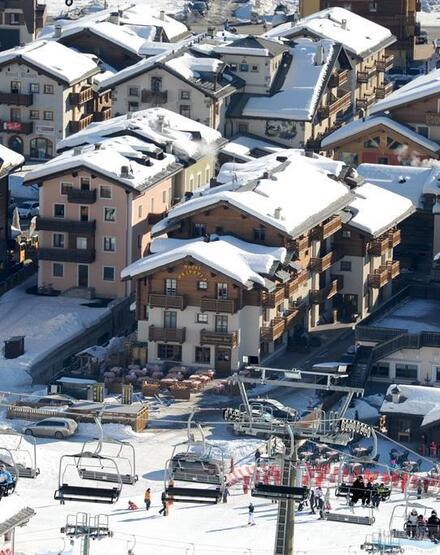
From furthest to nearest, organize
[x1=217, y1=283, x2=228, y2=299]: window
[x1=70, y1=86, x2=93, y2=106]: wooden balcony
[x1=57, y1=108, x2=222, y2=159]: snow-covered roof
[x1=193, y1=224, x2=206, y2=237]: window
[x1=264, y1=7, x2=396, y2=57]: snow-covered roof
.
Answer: [x1=264, y1=7, x2=396, y2=57]: snow-covered roof
[x1=70, y1=86, x2=93, y2=106]: wooden balcony
[x1=57, y1=108, x2=222, y2=159]: snow-covered roof
[x1=193, y1=224, x2=206, y2=237]: window
[x1=217, y1=283, x2=228, y2=299]: window

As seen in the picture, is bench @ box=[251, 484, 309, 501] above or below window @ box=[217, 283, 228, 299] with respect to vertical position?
above

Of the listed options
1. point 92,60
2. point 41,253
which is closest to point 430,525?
point 41,253

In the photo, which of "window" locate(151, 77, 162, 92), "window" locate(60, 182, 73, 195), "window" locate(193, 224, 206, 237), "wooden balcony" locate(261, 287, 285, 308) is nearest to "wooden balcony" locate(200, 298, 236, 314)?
"wooden balcony" locate(261, 287, 285, 308)

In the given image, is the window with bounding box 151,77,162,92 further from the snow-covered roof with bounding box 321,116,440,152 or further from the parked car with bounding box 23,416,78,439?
the parked car with bounding box 23,416,78,439

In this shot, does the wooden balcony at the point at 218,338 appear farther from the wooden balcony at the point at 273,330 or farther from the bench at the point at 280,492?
the bench at the point at 280,492

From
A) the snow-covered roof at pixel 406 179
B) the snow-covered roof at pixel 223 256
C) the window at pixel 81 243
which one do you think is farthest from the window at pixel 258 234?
the snow-covered roof at pixel 406 179

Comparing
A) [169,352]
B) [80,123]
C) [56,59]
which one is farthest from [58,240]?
[56,59]

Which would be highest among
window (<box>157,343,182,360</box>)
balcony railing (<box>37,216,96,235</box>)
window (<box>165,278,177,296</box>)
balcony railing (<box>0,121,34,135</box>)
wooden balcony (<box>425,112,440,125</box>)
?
window (<box>165,278,177,296</box>)
